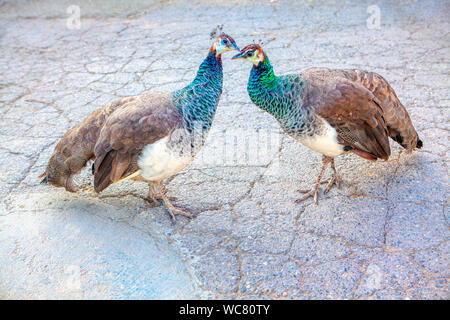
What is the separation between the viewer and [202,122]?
266 cm

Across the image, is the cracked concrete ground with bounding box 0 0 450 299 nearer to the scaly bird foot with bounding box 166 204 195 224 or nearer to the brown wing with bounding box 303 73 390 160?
the scaly bird foot with bounding box 166 204 195 224

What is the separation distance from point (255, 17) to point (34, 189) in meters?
4.57

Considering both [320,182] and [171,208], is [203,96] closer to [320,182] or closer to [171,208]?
[171,208]

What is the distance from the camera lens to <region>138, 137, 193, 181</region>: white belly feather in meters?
2.52

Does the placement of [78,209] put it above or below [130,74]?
below

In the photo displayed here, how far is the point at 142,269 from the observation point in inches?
94.9

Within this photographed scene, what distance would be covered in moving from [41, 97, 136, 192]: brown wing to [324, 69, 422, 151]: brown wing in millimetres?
1631

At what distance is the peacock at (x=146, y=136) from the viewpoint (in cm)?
253

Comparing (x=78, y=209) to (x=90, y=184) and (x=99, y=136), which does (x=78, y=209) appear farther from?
(x=99, y=136)

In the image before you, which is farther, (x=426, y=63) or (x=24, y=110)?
(x=426, y=63)

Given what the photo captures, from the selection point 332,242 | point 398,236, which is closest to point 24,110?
point 332,242

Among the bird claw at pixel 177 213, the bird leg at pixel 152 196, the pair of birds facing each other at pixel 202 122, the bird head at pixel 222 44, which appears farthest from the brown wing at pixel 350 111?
the bird leg at pixel 152 196

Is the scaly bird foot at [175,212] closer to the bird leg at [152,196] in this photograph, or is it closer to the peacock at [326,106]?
the bird leg at [152,196]

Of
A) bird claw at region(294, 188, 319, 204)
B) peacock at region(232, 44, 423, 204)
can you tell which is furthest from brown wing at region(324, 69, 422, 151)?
bird claw at region(294, 188, 319, 204)
